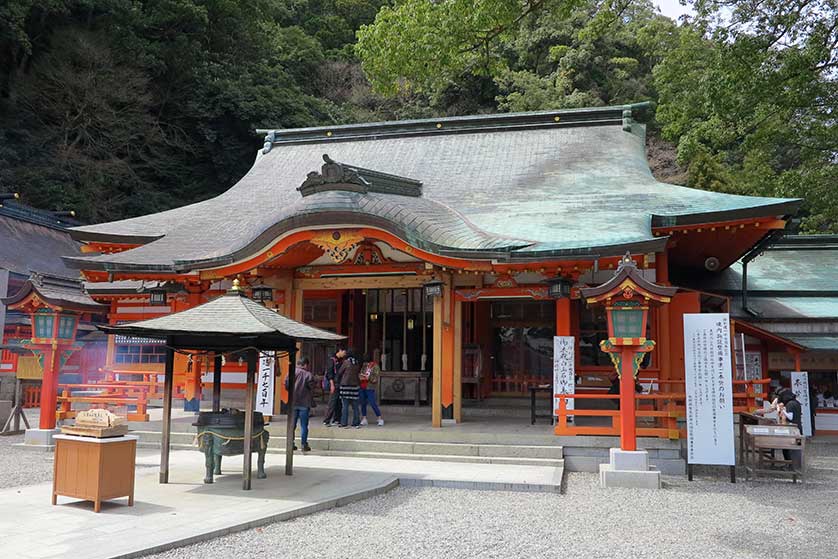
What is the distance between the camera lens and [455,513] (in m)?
7.30

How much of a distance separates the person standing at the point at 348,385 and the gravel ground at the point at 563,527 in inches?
133

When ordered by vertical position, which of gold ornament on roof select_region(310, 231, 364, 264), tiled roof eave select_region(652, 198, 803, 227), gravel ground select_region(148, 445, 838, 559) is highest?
tiled roof eave select_region(652, 198, 803, 227)

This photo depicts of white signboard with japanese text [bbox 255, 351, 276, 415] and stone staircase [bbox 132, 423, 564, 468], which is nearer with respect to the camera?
stone staircase [bbox 132, 423, 564, 468]

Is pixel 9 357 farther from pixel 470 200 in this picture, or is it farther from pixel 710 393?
pixel 710 393

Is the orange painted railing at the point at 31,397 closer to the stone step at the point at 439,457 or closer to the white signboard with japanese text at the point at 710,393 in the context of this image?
the stone step at the point at 439,457

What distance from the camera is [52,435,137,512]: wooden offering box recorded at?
6.69 m

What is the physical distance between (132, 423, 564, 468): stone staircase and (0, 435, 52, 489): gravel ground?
2.04 metres

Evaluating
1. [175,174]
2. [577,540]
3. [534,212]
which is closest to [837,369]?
[534,212]

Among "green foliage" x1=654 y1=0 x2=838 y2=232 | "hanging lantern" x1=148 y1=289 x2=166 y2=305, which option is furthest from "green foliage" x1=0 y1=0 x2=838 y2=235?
"hanging lantern" x1=148 y1=289 x2=166 y2=305

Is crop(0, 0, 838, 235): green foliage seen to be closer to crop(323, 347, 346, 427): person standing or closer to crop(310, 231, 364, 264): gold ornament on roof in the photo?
crop(310, 231, 364, 264): gold ornament on roof

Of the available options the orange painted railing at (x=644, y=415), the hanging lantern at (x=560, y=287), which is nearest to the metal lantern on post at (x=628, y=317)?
the orange painted railing at (x=644, y=415)

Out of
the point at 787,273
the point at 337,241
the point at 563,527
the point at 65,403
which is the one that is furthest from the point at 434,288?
the point at 787,273

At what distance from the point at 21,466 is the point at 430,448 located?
6022 millimetres

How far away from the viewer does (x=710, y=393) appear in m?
9.35
